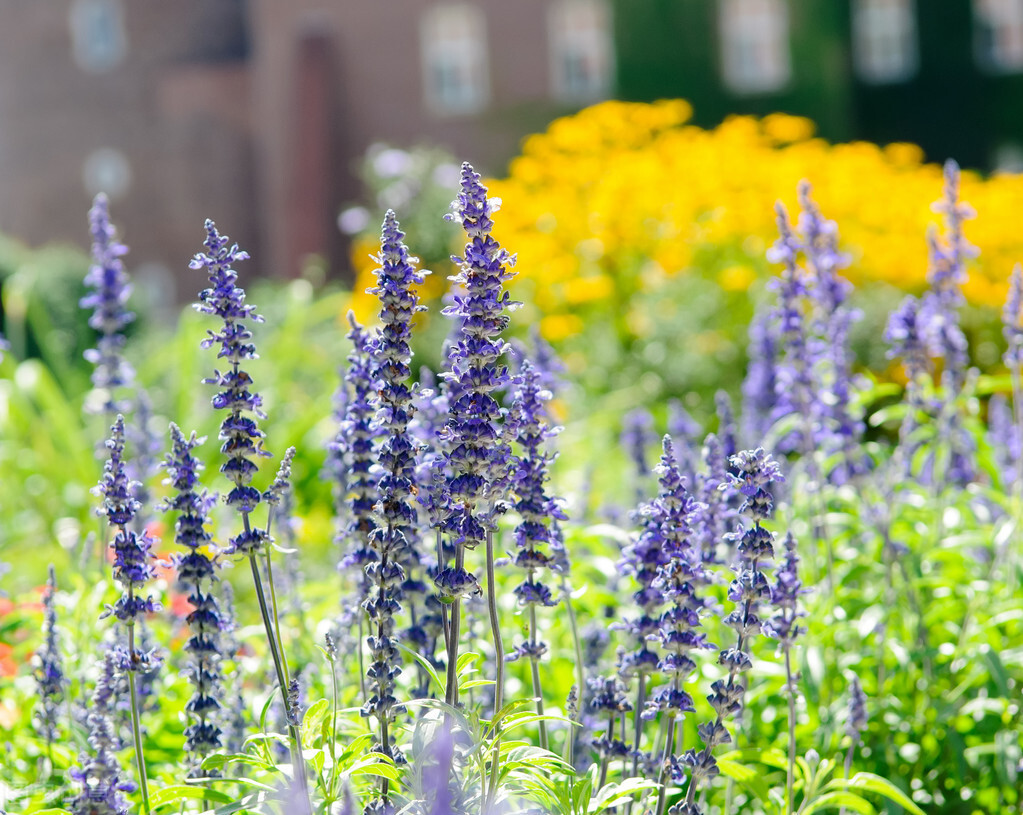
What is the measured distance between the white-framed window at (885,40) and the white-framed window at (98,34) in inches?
726

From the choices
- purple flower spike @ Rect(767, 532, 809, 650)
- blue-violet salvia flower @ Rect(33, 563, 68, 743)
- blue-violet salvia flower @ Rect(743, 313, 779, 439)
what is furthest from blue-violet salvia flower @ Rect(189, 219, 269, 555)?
blue-violet salvia flower @ Rect(743, 313, 779, 439)

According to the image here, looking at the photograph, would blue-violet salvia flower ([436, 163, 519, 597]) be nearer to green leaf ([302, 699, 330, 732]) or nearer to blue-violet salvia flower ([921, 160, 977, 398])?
green leaf ([302, 699, 330, 732])

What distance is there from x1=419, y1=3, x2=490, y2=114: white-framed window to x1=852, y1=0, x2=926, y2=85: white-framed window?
7882 millimetres

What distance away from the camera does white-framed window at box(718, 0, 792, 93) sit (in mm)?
23859

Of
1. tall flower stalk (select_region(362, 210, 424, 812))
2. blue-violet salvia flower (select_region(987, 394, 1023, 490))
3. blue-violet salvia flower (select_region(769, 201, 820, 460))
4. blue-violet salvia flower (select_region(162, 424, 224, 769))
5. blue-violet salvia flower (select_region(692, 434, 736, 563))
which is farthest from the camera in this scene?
blue-violet salvia flower (select_region(987, 394, 1023, 490))

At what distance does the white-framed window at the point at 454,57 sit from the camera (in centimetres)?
2488

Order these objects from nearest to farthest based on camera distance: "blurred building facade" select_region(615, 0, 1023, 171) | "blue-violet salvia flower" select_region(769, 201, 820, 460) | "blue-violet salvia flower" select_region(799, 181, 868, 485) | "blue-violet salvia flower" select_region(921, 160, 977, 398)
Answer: "blue-violet salvia flower" select_region(769, 201, 820, 460), "blue-violet salvia flower" select_region(799, 181, 868, 485), "blue-violet salvia flower" select_region(921, 160, 977, 398), "blurred building facade" select_region(615, 0, 1023, 171)

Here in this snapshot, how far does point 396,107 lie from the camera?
24922 mm

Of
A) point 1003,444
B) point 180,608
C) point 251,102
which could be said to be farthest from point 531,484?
point 251,102

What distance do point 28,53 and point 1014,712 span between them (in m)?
32.3

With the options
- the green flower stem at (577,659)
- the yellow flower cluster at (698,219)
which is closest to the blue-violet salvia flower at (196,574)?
the green flower stem at (577,659)

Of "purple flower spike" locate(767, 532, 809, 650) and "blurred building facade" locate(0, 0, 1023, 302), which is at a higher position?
"blurred building facade" locate(0, 0, 1023, 302)

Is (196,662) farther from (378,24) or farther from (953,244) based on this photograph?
(378,24)

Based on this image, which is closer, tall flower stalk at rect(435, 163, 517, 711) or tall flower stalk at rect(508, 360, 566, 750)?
tall flower stalk at rect(435, 163, 517, 711)
